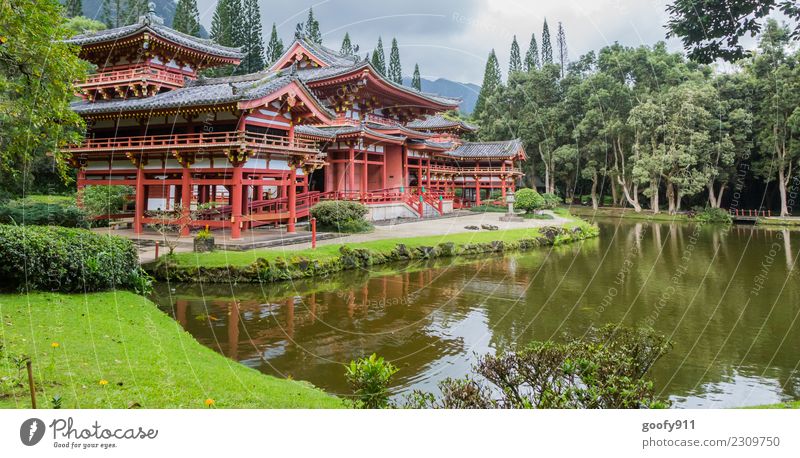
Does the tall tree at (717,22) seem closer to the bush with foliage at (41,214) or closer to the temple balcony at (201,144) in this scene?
the temple balcony at (201,144)

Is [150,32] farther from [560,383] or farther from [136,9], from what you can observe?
[136,9]

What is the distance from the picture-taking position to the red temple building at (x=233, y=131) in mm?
21000

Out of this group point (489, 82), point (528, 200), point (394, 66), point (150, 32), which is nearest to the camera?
point (150, 32)

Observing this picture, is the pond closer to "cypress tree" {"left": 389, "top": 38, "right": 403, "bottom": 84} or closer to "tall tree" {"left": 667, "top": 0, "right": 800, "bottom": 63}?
"tall tree" {"left": 667, "top": 0, "right": 800, "bottom": 63}

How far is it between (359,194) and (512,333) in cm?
2036

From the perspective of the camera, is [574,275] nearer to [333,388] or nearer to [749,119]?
[333,388]

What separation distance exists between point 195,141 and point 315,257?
789cm

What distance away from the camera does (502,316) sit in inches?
505

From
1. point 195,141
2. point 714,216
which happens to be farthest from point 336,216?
point 714,216

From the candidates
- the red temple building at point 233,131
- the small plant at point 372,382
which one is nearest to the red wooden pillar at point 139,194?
the red temple building at point 233,131

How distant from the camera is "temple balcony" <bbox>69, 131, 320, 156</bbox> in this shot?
→ 65.6 ft

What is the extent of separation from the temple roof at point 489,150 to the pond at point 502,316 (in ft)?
80.5

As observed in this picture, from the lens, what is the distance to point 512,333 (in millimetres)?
11266
